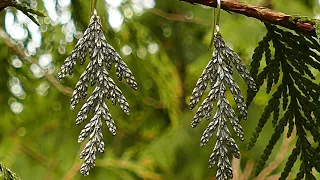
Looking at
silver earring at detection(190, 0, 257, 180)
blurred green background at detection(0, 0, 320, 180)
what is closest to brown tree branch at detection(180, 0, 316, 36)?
silver earring at detection(190, 0, 257, 180)

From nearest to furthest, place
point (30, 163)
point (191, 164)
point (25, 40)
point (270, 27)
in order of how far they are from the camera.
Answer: point (270, 27), point (25, 40), point (30, 163), point (191, 164)

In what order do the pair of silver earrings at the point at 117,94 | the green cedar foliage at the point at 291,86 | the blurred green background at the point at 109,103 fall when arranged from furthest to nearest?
the blurred green background at the point at 109,103
the green cedar foliage at the point at 291,86
the pair of silver earrings at the point at 117,94

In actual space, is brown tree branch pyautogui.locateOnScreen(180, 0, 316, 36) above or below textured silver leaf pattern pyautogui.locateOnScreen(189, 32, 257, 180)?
above

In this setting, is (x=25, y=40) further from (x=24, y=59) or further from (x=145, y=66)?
(x=145, y=66)

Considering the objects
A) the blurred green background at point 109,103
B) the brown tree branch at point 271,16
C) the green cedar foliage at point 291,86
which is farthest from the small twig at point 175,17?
the brown tree branch at point 271,16

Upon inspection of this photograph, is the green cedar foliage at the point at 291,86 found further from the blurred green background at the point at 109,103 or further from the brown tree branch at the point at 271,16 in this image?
the blurred green background at the point at 109,103

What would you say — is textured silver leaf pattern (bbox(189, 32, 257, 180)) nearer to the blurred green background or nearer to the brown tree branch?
the brown tree branch

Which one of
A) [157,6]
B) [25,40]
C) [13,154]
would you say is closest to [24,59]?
[25,40]
